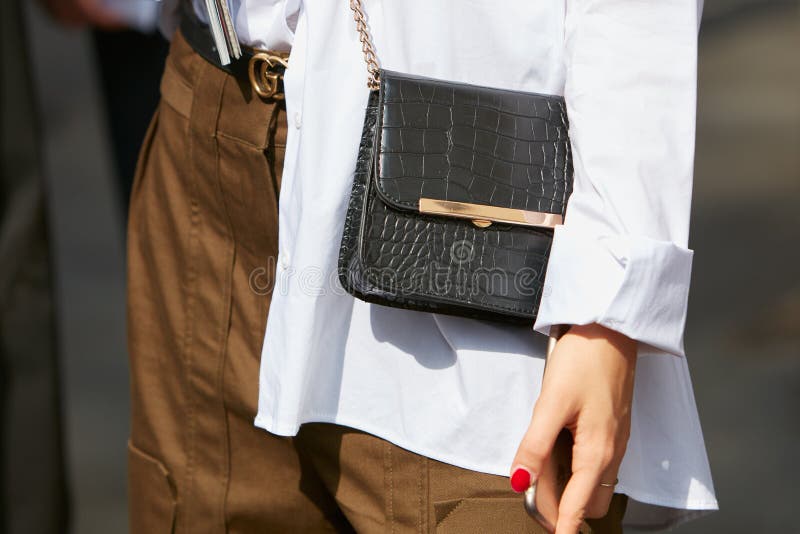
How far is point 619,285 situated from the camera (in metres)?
0.81

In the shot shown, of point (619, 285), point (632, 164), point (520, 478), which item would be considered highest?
point (632, 164)

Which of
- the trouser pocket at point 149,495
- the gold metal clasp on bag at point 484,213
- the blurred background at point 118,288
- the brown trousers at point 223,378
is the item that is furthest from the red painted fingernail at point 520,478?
the blurred background at point 118,288

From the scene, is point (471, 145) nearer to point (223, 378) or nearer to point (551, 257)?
point (551, 257)

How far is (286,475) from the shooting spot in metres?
1.12

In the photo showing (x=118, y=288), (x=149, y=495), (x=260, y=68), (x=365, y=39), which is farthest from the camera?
(x=118, y=288)

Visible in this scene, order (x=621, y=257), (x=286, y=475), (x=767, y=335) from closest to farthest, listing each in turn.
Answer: (x=621, y=257) → (x=286, y=475) → (x=767, y=335)

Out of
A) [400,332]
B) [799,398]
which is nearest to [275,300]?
[400,332]

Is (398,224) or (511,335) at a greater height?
(398,224)

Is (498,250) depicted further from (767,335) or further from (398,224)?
(767,335)

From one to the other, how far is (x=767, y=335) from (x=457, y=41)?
2.82 m

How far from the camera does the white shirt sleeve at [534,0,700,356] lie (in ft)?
2.70

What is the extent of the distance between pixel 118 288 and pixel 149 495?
2.96 metres

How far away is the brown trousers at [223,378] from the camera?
96 cm

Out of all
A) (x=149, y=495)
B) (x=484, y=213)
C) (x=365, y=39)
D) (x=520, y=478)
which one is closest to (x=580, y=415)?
(x=520, y=478)
